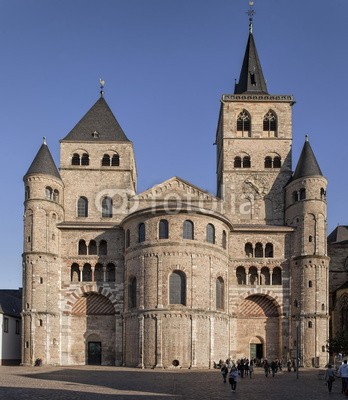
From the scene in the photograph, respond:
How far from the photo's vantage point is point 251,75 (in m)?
75.6

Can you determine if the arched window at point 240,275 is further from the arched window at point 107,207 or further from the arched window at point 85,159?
the arched window at point 85,159

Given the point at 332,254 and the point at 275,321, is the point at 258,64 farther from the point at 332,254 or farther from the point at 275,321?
the point at 275,321

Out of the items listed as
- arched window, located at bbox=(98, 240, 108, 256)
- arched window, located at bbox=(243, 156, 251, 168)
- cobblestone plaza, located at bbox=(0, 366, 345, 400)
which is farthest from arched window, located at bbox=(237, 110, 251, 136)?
cobblestone plaza, located at bbox=(0, 366, 345, 400)

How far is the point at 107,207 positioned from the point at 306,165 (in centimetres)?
2079

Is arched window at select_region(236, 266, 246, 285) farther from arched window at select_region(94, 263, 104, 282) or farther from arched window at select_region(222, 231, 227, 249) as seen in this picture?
arched window at select_region(94, 263, 104, 282)

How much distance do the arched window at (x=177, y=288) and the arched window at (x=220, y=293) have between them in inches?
154

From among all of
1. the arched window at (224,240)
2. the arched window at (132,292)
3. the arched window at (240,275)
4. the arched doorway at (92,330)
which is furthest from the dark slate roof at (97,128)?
the arched window at (240,275)

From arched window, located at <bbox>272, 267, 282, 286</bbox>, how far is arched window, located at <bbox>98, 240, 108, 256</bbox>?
16389mm

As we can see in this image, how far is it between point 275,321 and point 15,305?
28.7m

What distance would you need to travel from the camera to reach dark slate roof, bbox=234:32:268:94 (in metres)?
74.8

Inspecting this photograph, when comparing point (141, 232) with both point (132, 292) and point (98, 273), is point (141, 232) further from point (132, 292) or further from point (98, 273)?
point (98, 273)

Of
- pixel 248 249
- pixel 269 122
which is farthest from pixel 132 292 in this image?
pixel 269 122

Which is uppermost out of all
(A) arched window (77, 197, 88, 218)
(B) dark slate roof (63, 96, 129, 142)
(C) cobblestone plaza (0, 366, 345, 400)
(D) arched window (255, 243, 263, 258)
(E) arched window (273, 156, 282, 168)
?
(B) dark slate roof (63, 96, 129, 142)

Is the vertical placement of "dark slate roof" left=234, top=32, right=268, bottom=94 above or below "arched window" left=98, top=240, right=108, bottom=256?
above
